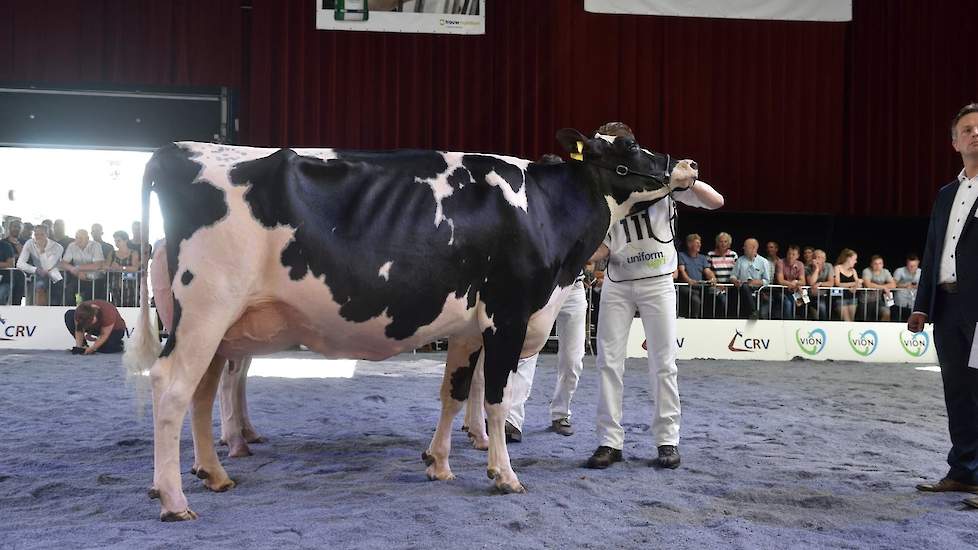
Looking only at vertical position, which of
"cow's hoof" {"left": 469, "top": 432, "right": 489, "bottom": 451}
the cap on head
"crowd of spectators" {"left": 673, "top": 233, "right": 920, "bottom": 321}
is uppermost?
the cap on head

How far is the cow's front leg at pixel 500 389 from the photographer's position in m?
3.88

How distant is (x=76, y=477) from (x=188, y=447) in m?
0.86

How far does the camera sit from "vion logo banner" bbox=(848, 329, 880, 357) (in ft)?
38.9

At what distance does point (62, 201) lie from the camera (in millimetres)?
13734

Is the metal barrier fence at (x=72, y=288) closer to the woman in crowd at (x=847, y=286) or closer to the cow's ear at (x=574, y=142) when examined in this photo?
the cow's ear at (x=574, y=142)

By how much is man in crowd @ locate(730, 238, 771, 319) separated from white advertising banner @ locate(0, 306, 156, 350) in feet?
26.6

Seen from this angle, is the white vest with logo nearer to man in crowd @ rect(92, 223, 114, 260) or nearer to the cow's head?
A: the cow's head

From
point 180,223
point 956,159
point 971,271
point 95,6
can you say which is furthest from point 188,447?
point 956,159

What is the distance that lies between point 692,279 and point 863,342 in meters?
2.40

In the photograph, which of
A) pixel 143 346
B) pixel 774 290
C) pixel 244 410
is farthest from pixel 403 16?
pixel 143 346

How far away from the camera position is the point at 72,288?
38.7 feet

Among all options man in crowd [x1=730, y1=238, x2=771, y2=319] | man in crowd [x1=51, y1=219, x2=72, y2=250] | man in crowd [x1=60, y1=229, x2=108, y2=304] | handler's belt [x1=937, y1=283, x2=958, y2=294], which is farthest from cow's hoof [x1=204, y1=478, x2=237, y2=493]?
man in crowd [x1=51, y1=219, x2=72, y2=250]

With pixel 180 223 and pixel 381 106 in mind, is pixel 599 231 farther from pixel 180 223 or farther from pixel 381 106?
pixel 381 106

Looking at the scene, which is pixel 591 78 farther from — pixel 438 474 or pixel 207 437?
pixel 207 437
